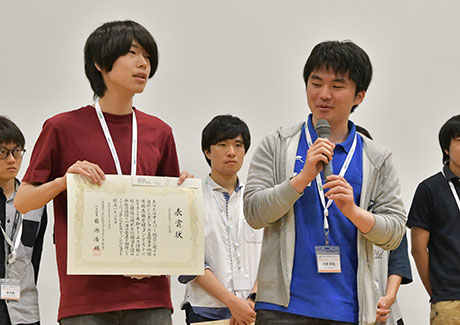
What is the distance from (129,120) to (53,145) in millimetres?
262

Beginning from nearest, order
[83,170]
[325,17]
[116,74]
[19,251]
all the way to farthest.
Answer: [83,170] < [116,74] < [19,251] < [325,17]

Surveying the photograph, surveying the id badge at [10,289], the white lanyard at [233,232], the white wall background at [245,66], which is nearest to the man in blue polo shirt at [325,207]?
the white lanyard at [233,232]

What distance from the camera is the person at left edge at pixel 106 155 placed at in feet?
6.02

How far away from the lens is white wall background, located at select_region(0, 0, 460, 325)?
150 inches

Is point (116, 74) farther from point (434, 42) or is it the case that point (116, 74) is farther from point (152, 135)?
point (434, 42)

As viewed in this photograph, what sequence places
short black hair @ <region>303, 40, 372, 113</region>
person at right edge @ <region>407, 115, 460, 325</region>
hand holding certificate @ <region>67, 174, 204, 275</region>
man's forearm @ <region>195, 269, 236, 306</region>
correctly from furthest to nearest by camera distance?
Answer: person at right edge @ <region>407, 115, 460, 325</region> < man's forearm @ <region>195, 269, 236, 306</region> < short black hair @ <region>303, 40, 372, 113</region> < hand holding certificate @ <region>67, 174, 204, 275</region>

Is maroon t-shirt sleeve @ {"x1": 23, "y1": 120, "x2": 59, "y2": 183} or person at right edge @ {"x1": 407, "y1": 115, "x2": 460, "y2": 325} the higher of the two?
maroon t-shirt sleeve @ {"x1": 23, "y1": 120, "x2": 59, "y2": 183}

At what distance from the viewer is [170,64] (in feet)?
13.1

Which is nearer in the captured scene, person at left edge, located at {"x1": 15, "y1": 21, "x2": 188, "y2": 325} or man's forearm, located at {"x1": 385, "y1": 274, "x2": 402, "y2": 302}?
person at left edge, located at {"x1": 15, "y1": 21, "x2": 188, "y2": 325}

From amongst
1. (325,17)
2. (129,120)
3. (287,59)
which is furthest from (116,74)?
(325,17)

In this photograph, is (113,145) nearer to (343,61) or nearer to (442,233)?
(343,61)

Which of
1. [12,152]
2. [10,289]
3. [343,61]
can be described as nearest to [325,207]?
[343,61]

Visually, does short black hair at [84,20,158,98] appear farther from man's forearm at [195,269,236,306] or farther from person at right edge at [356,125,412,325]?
person at right edge at [356,125,412,325]

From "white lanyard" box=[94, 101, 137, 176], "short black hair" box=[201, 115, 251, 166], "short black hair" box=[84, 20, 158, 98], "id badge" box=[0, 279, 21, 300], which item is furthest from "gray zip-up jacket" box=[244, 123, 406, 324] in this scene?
"id badge" box=[0, 279, 21, 300]
